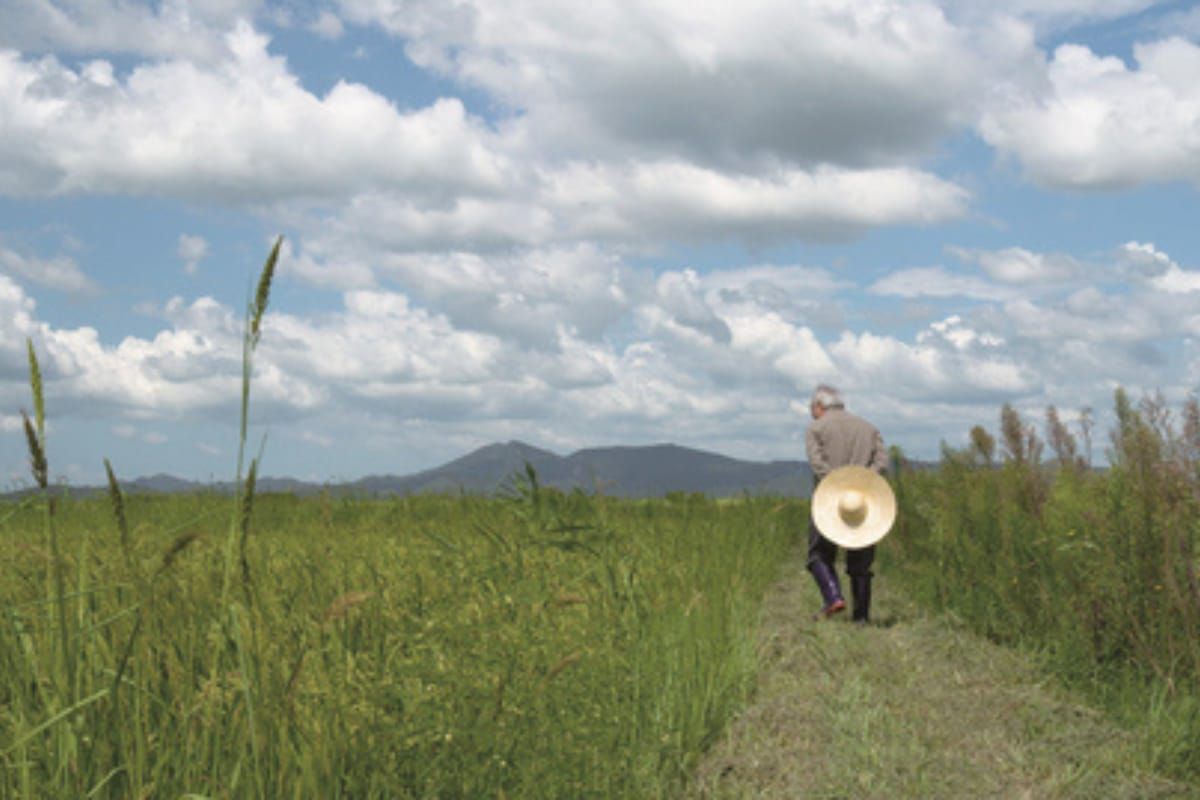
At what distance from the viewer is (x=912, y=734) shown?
17.3 ft

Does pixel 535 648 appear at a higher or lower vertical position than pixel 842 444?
lower

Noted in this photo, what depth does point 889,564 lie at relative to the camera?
13125 mm

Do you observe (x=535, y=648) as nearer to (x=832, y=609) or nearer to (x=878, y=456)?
(x=832, y=609)

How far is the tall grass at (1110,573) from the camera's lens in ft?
18.7

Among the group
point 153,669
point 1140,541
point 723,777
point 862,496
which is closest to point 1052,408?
point 862,496

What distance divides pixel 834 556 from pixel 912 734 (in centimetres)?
390

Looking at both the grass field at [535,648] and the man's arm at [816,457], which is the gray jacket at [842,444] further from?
the grass field at [535,648]

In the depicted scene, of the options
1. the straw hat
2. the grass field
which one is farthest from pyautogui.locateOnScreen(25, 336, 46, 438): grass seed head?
the straw hat

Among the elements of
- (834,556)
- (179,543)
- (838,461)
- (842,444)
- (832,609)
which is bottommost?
(832,609)

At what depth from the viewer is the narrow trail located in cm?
454

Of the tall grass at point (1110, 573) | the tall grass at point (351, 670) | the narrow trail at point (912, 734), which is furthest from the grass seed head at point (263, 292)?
the tall grass at point (1110, 573)

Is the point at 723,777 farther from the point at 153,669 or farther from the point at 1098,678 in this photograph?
the point at 1098,678

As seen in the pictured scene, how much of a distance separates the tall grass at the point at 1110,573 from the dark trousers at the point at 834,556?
1.90 feet

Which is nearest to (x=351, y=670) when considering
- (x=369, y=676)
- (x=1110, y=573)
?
(x=369, y=676)
